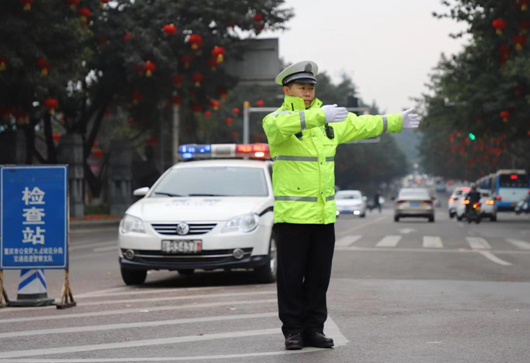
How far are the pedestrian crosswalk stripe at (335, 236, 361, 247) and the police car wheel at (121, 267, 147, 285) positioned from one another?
9.75 m

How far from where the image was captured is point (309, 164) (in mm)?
7031

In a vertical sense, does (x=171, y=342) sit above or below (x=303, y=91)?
below

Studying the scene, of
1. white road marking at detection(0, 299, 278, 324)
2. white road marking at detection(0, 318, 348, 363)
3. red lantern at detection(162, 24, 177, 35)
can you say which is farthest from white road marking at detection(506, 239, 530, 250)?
red lantern at detection(162, 24, 177, 35)

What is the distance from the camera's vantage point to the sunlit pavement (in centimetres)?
691

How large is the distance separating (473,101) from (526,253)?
18.9 meters

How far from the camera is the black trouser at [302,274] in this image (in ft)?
23.1

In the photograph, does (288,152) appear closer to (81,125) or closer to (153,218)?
(153,218)

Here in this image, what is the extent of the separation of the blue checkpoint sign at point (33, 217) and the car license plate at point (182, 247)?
182 cm

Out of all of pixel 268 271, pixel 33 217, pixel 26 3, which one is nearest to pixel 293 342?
pixel 33 217

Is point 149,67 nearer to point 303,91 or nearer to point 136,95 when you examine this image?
point 136,95

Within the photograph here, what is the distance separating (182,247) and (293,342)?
16.7 ft

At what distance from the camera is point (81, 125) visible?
4081cm

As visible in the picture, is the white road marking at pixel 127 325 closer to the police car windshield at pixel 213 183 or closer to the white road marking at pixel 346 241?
the police car windshield at pixel 213 183

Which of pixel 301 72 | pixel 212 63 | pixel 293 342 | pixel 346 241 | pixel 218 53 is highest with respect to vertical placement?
→ pixel 218 53
